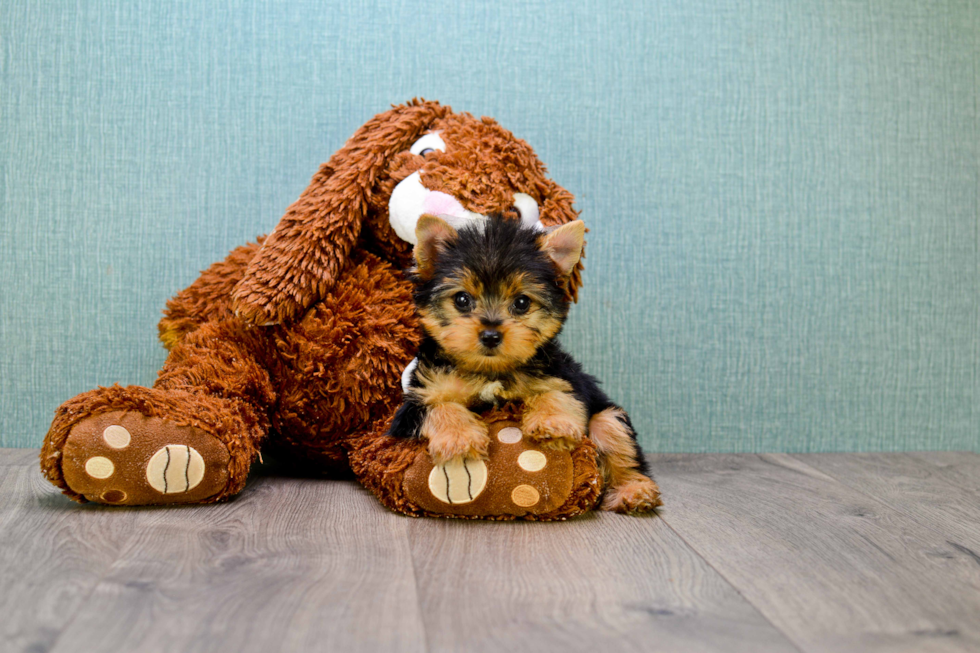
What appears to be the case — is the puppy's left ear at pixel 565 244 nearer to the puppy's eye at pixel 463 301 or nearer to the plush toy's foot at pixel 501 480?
the puppy's eye at pixel 463 301

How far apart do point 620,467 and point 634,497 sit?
0.07 meters

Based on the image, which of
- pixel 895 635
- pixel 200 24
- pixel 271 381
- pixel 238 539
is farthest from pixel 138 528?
pixel 200 24

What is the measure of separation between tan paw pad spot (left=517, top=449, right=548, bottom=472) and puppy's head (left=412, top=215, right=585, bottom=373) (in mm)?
162

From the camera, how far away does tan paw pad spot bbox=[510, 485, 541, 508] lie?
140 centimetres

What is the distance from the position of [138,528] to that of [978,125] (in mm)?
2398

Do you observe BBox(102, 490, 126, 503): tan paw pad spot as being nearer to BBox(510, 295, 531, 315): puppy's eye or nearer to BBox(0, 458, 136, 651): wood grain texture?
BBox(0, 458, 136, 651): wood grain texture

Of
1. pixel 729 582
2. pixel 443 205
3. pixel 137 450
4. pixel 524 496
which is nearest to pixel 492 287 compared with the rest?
pixel 443 205

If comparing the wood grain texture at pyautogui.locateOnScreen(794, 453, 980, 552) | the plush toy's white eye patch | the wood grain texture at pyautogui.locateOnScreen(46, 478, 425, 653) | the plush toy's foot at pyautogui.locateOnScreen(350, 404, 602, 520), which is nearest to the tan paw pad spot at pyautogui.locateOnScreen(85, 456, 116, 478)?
the wood grain texture at pyautogui.locateOnScreen(46, 478, 425, 653)

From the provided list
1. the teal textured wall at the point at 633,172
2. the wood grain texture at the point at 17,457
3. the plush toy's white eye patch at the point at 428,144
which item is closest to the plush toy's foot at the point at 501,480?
the plush toy's white eye patch at the point at 428,144

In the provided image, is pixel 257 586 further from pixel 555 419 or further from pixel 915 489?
pixel 915 489

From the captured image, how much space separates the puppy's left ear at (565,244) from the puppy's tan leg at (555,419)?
0.79 feet

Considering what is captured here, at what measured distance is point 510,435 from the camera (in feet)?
4.67

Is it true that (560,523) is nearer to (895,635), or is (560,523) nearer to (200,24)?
(895,635)

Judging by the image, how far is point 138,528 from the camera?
4.31 feet
